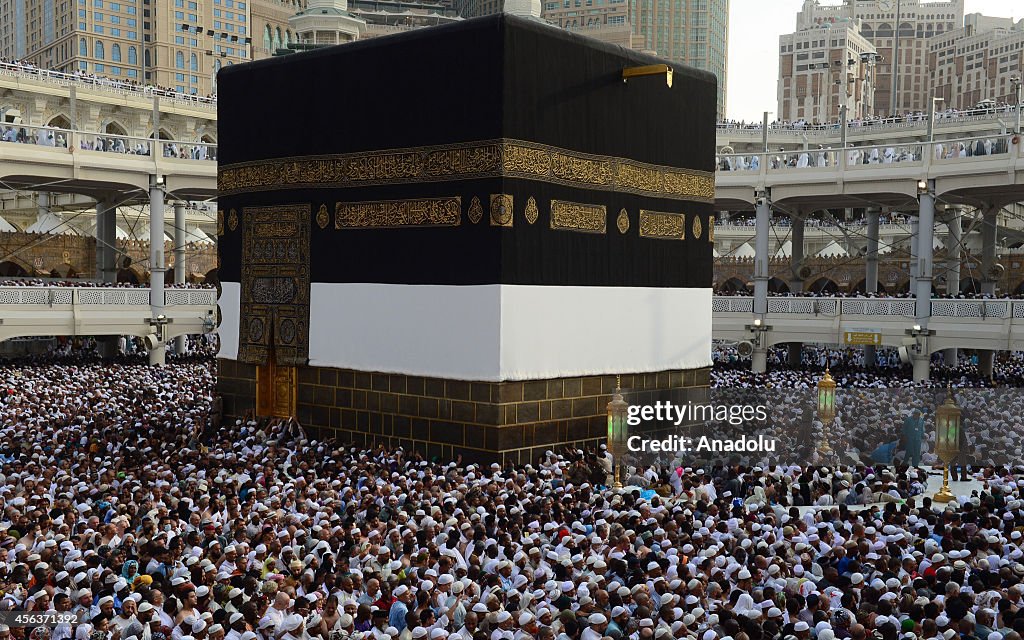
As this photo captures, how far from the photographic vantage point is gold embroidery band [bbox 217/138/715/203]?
508 inches

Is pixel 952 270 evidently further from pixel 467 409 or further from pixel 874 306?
pixel 467 409

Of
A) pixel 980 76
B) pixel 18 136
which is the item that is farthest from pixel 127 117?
pixel 980 76

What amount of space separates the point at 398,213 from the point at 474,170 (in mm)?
1377

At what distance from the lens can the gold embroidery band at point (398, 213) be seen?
1321cm

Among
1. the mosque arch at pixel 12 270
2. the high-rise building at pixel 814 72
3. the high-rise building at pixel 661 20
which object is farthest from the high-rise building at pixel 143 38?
the high-rise building at pixel 814 72

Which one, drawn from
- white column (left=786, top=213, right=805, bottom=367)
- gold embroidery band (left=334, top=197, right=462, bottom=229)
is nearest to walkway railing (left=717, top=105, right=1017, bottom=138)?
white column (left=786, top=213, right=805, bottom=367)

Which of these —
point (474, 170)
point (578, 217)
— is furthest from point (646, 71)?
point (474, 170)

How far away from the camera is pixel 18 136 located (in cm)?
2169

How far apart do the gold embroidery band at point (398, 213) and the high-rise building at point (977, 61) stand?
74.2 metres

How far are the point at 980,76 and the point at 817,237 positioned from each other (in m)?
60.2

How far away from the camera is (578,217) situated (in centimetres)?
1364

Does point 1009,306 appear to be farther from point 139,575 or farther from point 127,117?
point 127,117

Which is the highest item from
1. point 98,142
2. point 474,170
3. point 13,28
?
point 13,28

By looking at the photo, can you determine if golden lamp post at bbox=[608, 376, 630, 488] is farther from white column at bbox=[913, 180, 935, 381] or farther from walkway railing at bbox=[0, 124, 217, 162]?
walkway railing at bbox=[0, 124, 217, 162]
